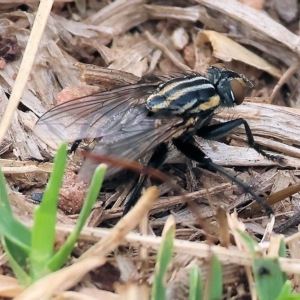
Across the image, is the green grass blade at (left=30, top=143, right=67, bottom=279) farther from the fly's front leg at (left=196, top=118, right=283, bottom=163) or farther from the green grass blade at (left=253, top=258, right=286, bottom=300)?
the fly's front leg at (left=196, top=118, right=283, bottom=163)

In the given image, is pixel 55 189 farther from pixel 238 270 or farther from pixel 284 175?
pixel 284 175

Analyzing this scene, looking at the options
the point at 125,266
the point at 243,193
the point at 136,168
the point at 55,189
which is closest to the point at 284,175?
the point at 243,193

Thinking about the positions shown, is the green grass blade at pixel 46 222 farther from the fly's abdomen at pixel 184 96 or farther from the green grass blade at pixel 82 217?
the fly's abdomen at pixel 184 96

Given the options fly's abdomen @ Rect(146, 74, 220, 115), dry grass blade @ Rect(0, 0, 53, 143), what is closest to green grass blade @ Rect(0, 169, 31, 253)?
dry grass blade @ Rect(0, 0, 53, 143)

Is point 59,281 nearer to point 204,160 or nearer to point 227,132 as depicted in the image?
point 204,160

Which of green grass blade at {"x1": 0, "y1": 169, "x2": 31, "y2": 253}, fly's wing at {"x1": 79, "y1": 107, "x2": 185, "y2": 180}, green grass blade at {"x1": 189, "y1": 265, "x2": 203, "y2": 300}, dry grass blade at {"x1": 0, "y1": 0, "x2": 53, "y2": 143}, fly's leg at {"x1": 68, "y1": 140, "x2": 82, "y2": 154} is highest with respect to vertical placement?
dry grass blade at {"x1": 0, "y1": 0, "x2": 53, "y2": 143}
